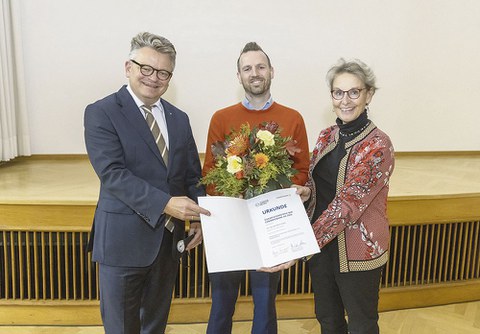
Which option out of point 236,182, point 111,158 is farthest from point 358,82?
point 111,158

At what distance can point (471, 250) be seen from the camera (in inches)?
141

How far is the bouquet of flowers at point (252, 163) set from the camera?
1.80 metres

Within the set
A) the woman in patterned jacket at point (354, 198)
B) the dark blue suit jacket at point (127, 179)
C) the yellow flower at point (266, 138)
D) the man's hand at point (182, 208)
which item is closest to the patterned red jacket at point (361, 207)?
the woman in patterned jacket at point (354, 198)

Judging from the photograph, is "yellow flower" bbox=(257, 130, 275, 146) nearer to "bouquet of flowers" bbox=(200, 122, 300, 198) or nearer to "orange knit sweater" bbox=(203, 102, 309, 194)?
"bouquet of flowers" bbox=(200, 122, 300, 198)

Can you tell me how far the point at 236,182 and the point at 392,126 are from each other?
353cm

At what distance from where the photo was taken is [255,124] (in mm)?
2334

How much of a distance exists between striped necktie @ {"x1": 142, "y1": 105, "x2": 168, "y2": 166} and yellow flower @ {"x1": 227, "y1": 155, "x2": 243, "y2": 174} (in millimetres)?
327

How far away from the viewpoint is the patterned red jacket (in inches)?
74.2

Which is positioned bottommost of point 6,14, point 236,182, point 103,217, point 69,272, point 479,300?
point 479,300

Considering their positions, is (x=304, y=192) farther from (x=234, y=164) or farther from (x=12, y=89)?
(x=12, y=89)

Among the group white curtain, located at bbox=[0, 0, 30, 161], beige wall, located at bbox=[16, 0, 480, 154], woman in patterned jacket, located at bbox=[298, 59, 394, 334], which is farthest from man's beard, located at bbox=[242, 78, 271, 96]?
white curtain, located at bbox=[0, 0, 30, 161]

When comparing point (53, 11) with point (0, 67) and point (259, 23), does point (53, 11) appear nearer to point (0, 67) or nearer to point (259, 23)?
point (0, 67)

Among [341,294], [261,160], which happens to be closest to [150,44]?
[261,160]

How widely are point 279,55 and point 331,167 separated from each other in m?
2.78
